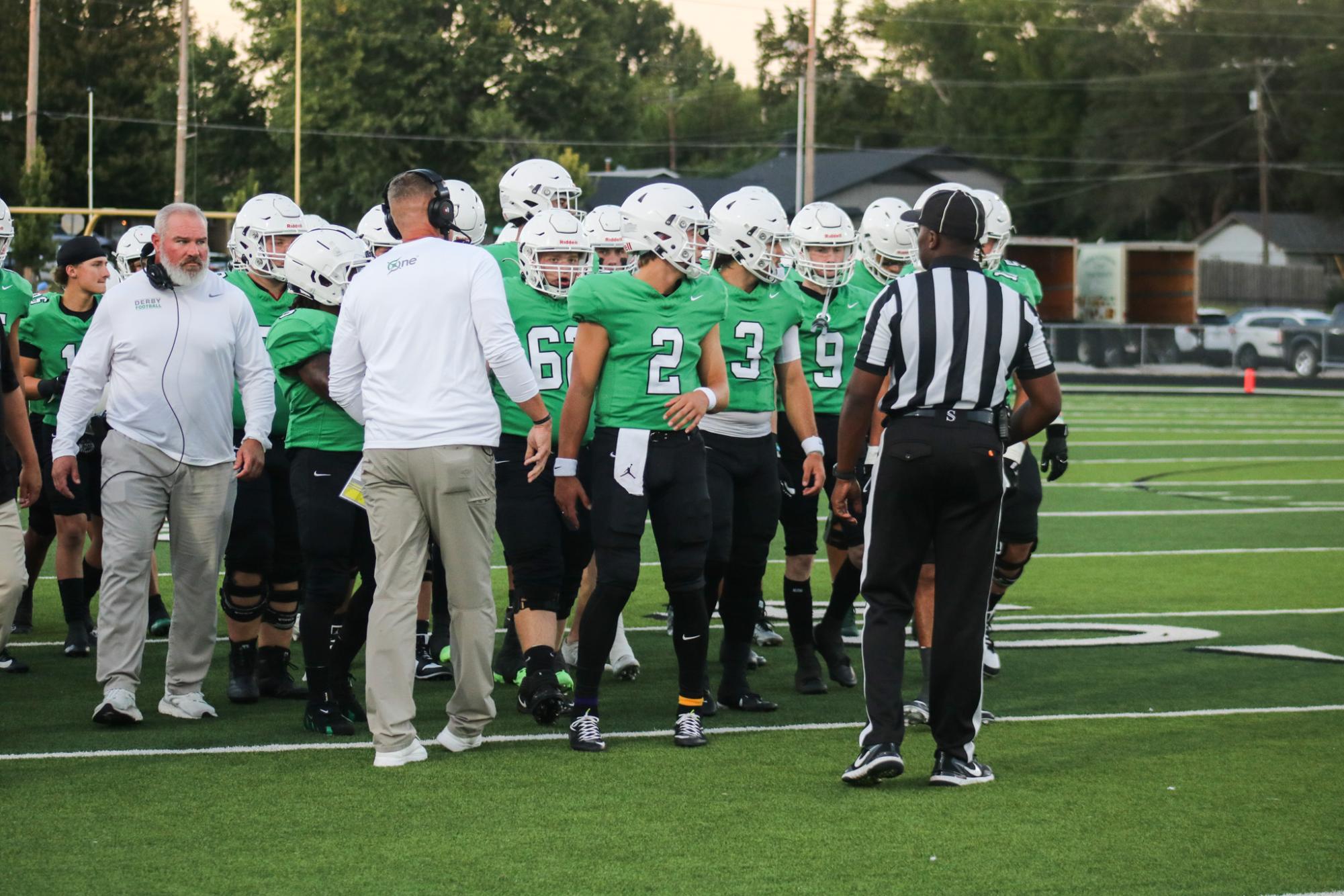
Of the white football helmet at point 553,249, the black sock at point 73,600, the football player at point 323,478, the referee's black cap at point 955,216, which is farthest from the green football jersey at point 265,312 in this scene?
the referee's black cap at point 955,216

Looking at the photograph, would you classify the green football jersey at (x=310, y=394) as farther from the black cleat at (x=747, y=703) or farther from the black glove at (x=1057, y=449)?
the black glove at (x=1057, y=449)

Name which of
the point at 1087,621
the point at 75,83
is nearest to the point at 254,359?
the point at 1087,621

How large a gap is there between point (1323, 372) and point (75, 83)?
3638 centimetres

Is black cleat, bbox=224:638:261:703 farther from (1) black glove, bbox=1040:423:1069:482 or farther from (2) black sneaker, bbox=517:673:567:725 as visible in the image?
(1) black glove, bbox=1040:423:1069:482

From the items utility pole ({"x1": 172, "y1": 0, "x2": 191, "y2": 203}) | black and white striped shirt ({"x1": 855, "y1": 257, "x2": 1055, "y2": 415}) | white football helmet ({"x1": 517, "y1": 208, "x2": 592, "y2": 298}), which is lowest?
black and white striped shirt ({"x1": 855, "y1": 257, "x2": 1055, "y2": 415})

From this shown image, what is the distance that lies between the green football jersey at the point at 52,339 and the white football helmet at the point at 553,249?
3.08 metres

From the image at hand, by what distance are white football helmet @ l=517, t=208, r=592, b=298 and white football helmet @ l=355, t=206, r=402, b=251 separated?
935 mm

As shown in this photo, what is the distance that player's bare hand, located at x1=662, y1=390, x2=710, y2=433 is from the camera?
20.0 feet

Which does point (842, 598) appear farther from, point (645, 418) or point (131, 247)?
point (131, 247)

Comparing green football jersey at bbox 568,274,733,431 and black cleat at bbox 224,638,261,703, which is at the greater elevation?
green football jersey at bbox 568,274,733,431

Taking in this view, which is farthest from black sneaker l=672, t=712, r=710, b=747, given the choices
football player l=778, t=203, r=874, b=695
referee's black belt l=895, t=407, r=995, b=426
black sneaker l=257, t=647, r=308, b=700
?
black sneaker l=257, t=647, r=308, b=700

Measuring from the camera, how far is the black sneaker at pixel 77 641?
814 centimetres

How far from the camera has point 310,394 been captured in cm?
645

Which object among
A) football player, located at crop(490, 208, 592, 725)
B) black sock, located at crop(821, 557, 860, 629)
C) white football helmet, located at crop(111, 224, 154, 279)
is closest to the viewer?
football player, located at crop(490, 208, 592, 725)
